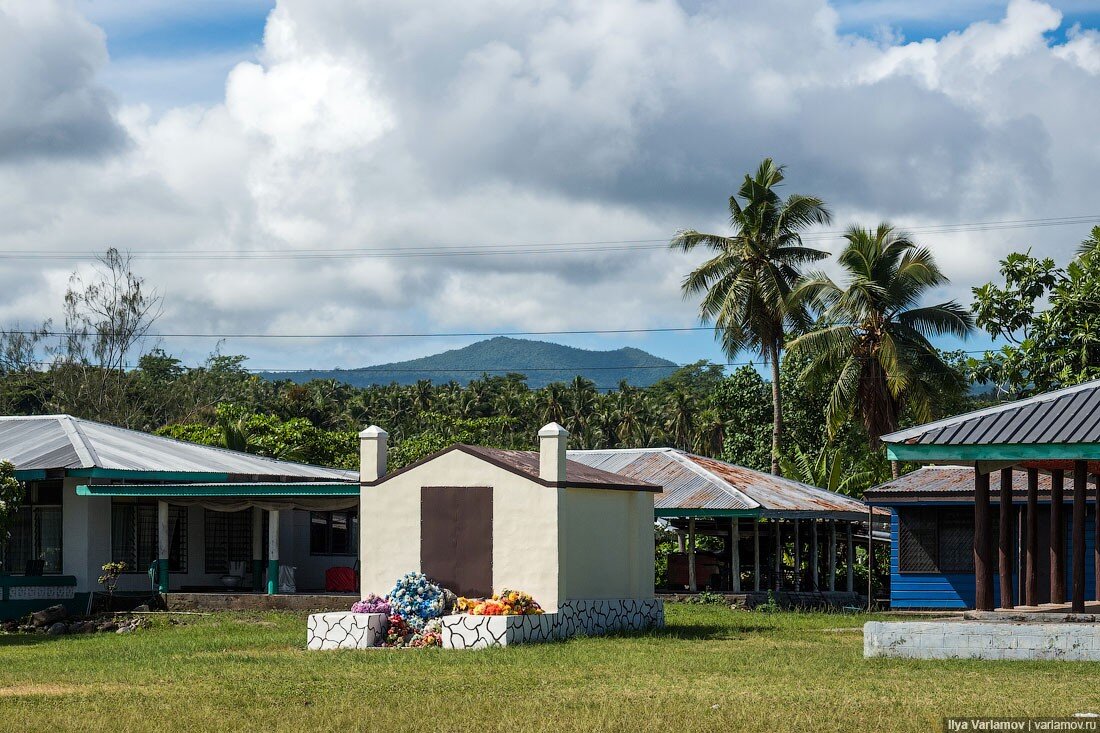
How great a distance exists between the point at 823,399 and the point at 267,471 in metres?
21.2

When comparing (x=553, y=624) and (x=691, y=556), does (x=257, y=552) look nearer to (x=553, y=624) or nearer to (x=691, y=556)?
(x=691, y=556)

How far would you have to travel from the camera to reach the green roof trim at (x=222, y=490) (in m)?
27.0

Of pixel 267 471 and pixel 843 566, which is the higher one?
pixel 267 471

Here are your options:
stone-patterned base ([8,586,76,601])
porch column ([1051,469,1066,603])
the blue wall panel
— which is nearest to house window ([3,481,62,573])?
stone-patterned base ([8,586,76,601])

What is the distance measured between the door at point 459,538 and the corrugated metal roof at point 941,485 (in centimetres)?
1083

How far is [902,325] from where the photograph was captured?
3938cm

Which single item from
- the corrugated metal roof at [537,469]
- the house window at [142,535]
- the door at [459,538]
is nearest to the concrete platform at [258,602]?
the house window at [142,535]

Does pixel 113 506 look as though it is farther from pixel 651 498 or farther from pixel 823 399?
pixel 823 399

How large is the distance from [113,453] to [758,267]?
814 inches

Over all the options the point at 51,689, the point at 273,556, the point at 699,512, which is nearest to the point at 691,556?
the point at 699,512

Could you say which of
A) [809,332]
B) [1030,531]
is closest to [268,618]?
[1030,531]

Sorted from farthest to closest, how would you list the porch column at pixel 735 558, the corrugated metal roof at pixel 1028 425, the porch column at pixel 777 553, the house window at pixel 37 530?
1. the porch column at pixel 777 553
2. the porch column at pixel 735 558
3. the house window at pixel 37 530
4. the corrugated metal roof at pixel 1028 425

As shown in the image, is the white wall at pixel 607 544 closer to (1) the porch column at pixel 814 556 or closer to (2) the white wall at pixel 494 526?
(2) the white wall at pixel 494 526

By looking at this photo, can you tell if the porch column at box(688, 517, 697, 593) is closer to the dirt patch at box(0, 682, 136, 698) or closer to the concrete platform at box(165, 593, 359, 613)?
the concrete platform at box(165, 593, 359, 613)
